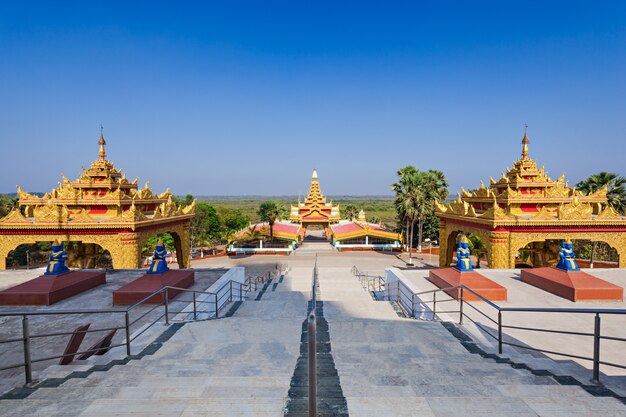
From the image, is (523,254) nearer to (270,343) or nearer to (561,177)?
(561,177)

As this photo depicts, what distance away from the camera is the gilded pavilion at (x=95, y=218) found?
17656 mm

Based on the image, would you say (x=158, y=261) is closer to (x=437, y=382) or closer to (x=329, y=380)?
(x=329, y=380)

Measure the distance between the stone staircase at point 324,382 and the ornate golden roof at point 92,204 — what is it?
521 inches

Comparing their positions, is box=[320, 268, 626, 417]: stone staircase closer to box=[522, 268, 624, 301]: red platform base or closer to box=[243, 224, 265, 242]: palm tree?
box=[522, 268, 624, 301]: red platform base

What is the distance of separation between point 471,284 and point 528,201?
9905 mm

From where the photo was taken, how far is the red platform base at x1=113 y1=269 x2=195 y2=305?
429 inches

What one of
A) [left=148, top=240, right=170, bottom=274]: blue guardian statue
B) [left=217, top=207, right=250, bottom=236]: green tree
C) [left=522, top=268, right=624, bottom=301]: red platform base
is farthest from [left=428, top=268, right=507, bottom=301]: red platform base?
[left=217, top=207, right=250, bottom=236]: green tree

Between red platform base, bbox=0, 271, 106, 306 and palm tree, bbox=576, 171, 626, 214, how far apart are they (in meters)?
32.4

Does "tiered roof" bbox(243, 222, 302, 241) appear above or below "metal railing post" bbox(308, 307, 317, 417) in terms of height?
below

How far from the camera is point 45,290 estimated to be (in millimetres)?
11414

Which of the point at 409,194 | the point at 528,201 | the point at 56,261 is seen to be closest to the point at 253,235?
the point at 409,194

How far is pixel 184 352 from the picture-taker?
20.9 feet

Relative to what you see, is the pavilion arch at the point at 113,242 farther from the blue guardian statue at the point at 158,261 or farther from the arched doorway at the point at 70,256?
the blue guardian statue at the point at 158,261

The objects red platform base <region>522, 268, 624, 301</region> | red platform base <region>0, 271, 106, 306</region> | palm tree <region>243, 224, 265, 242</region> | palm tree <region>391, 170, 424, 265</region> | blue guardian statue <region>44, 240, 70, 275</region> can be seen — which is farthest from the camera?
palm tree <region>243, 224, 265, 242</region>
